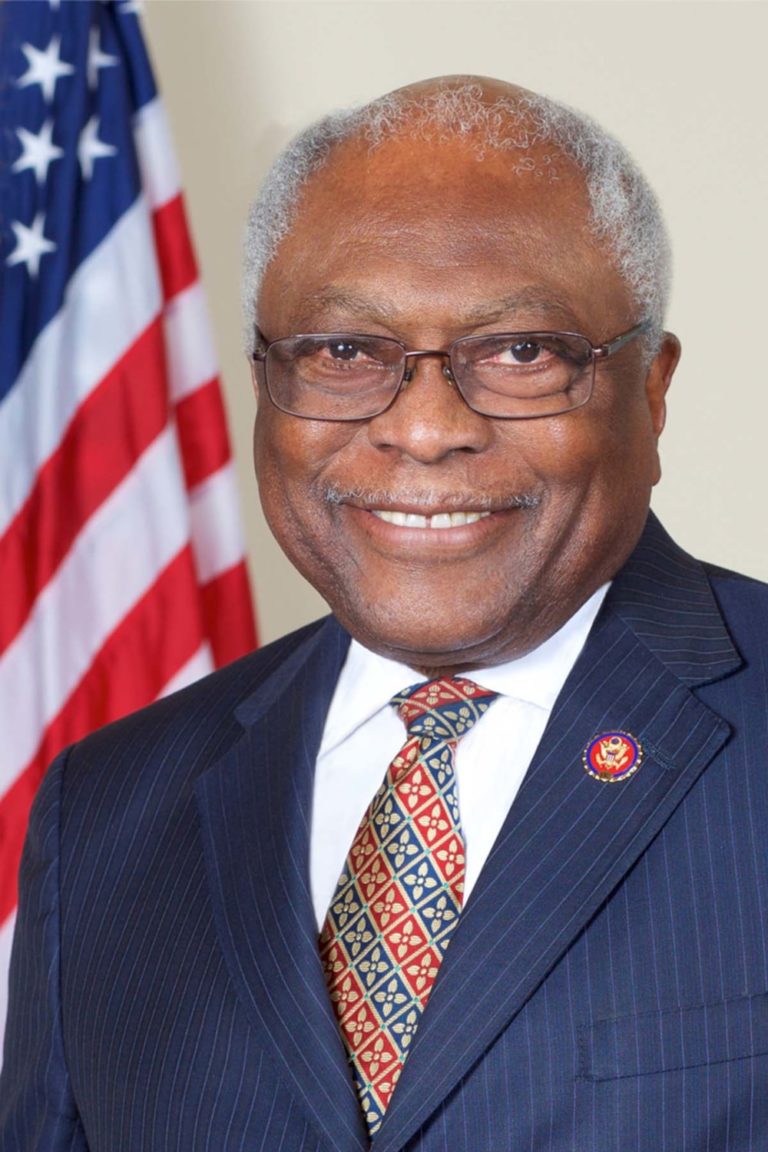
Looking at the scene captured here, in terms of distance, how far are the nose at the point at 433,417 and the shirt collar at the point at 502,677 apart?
0.25m

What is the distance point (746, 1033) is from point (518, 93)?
910 millimetres

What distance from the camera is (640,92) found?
131 inches

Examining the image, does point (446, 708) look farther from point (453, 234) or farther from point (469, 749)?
point (453, 234)

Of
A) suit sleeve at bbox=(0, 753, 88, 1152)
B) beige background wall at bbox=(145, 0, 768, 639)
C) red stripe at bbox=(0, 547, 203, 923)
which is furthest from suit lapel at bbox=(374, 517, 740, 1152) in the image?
beige background wall at bbox=(145, 0, 768, 639)

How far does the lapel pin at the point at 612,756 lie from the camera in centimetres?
162

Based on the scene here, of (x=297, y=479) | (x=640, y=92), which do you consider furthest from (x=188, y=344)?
(x=297, y=479)

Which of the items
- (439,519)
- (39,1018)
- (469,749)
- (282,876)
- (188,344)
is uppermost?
(188,344)

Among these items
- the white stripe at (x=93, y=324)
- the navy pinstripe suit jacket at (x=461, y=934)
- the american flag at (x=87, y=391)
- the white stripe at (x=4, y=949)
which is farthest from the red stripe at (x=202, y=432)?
the navy pinstripe suit jacket at (x=461, y=934)

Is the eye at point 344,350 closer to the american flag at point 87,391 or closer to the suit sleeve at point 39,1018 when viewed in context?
the suit sleeve at point 39,1018

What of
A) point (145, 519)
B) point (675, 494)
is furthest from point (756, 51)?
point (145, 519)

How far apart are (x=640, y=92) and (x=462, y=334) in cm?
191

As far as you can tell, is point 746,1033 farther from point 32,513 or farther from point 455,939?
point 32,513

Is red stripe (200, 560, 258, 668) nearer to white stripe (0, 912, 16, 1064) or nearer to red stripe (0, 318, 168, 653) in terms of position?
red stripe (0, 318, 168, 653)

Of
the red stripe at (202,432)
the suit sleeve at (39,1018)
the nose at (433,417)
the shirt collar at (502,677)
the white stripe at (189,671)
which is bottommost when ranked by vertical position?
the suit sleeve at (39,1018)
